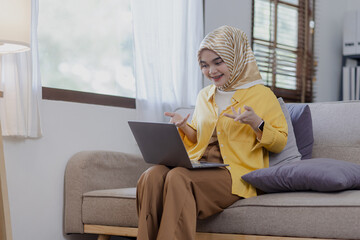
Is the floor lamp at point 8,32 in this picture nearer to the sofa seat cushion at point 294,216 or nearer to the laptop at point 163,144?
the laptop at point 163,144

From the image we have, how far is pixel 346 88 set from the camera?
4.98 m

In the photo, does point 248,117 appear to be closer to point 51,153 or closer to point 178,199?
point 178,199

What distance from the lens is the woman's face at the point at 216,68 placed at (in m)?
2.55

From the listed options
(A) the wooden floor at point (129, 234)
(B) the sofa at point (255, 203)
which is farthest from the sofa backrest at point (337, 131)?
(A) the wooden floor at point (129, 234)

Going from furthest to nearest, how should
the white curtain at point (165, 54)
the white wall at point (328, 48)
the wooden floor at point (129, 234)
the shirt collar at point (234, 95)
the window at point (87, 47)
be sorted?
1. the white wall at point (328, 48)
2. the white curtain at point (165, 54)
3. the window at point (87, 47)
4. the shirt collar at point (234, 95)
5. the wooden floor at point (129, 234)

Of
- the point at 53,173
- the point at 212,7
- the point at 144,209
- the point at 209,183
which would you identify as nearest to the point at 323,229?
the point at 209,183

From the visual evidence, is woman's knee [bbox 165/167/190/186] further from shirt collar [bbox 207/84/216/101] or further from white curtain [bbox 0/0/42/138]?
white curtain [bbox 0/0/42/138]

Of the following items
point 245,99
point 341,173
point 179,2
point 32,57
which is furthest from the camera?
point 179,2

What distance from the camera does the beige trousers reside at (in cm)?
209

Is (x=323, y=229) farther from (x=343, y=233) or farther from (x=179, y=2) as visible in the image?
(x=179, y=2)

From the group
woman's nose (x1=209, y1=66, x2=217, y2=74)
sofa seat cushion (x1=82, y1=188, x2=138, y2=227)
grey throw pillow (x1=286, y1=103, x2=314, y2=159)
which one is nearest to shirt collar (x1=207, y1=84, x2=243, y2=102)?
woman's nose (x1=209, y1=66, x2=217, y2=74)

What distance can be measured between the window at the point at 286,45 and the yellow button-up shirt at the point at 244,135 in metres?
1.86

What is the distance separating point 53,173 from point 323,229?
1.40 m

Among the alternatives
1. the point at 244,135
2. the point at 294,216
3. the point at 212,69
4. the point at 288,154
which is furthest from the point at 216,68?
the point at 294,216
